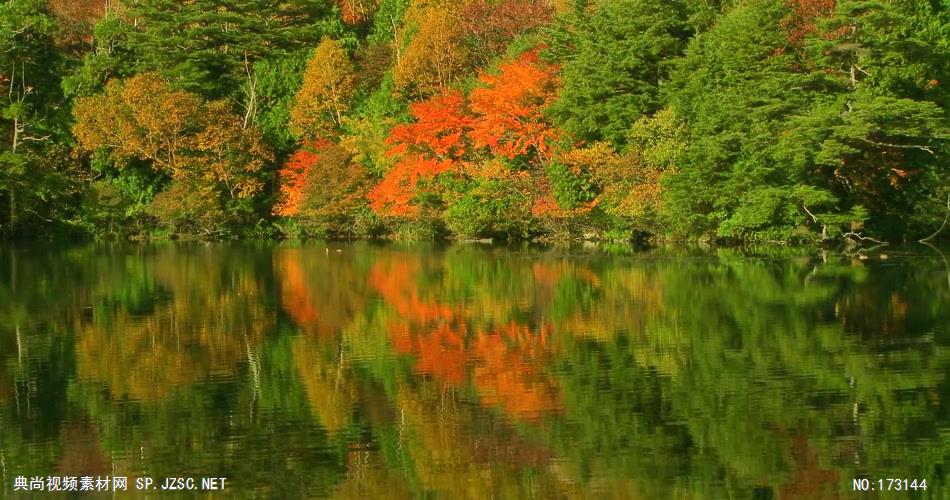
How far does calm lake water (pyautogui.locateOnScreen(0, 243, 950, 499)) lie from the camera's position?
A: 26.9ft

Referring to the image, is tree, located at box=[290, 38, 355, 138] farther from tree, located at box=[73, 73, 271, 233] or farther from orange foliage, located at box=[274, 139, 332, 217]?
tree, located at box=[73, 73, 271, 233]

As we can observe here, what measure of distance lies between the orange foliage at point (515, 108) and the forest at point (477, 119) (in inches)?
2.9

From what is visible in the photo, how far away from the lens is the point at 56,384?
37.7ft

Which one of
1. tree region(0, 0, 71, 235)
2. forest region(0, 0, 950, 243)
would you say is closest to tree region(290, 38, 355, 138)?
forest region(0, 0, 950, 243)

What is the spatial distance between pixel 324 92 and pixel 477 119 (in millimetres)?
10895

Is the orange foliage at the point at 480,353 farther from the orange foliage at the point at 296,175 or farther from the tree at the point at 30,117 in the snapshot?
the tree at the point at 30,117

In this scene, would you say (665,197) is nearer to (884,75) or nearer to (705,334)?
(884,75)

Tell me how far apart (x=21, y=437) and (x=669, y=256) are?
66.4 feet

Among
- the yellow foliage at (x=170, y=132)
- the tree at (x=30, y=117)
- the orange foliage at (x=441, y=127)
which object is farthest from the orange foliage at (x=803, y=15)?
the tree at (x=30, y=117)

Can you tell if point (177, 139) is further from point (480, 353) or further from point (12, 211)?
point (480, 353)

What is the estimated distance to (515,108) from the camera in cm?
3431

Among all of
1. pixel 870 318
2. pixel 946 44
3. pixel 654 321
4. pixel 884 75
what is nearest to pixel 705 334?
pixel 654 321

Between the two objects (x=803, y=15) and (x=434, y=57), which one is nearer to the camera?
(x=803, y=15)

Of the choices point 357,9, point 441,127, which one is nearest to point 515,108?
point 441,127
